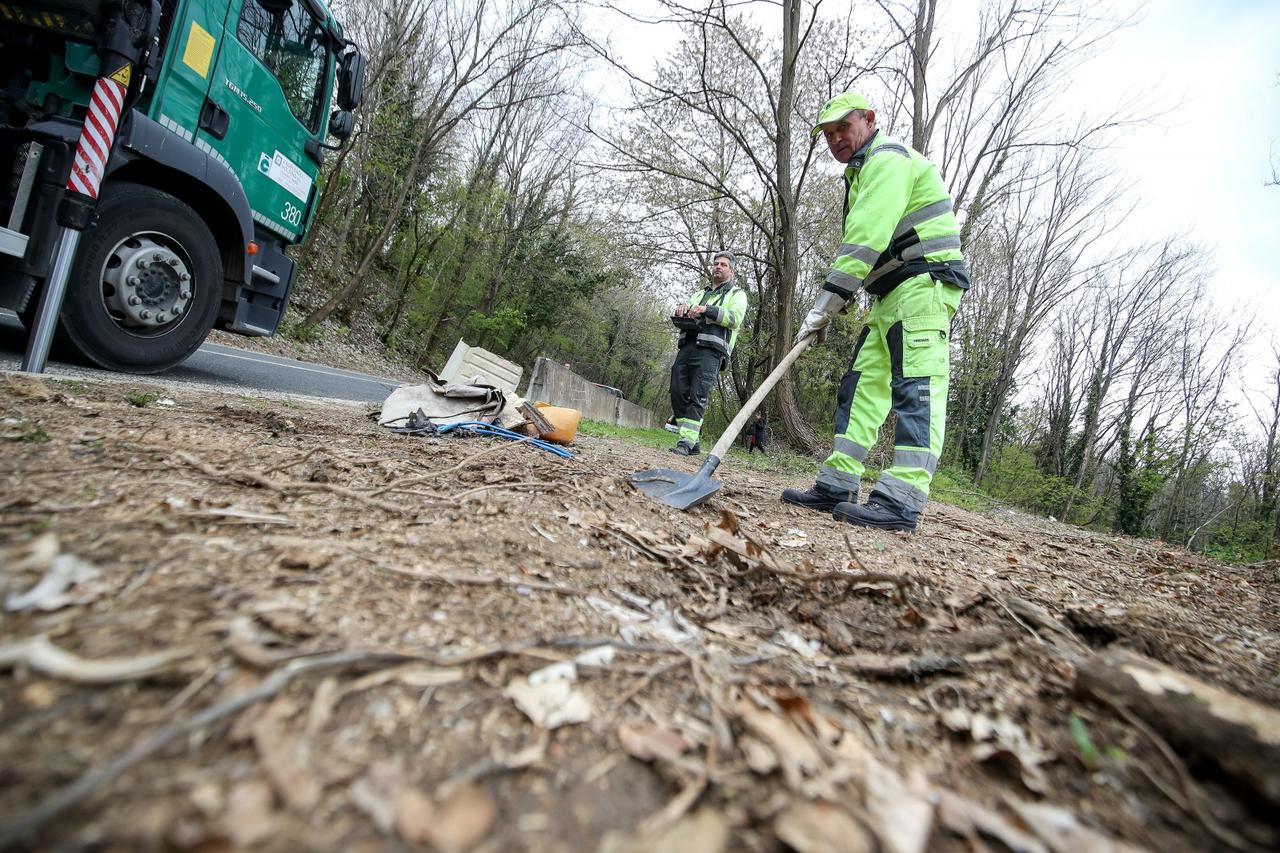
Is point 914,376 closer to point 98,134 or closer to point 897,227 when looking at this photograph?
point 897,227

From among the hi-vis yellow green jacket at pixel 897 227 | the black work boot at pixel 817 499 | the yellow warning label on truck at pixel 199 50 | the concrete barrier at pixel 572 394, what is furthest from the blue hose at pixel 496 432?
the concrete barrier at pixel 572 394

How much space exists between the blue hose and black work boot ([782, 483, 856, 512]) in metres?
1.57

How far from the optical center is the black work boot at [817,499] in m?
3.68

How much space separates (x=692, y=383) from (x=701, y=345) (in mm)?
479

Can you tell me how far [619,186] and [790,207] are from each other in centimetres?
580

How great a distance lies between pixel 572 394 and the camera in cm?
1266

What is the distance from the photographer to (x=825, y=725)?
997mm

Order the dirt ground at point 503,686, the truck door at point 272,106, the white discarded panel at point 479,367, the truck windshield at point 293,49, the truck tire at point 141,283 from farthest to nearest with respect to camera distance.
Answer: the white discarded panel at point 479,367 → the truck windshield at point 293,49 → the truck door at point 272,106 → the truck tire at point 141,283 → the dirt ground at point 503,686

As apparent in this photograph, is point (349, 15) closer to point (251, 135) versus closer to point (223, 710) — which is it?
point (251, 135)

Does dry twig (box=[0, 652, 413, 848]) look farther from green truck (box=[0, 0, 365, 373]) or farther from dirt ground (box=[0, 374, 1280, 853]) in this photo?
green truck (box=[0, 0, 365, 373])

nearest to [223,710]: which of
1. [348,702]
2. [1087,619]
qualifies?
[348,702]

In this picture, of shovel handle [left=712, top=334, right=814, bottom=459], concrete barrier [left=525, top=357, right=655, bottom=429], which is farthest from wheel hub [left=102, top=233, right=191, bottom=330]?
concrete barrier [left=525, top=357, right=655, bottom=429]

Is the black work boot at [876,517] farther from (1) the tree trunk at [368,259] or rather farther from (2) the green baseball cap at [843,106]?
(1) the tree trunk at [368,259]

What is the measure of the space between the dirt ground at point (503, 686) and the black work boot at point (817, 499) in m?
1.69
